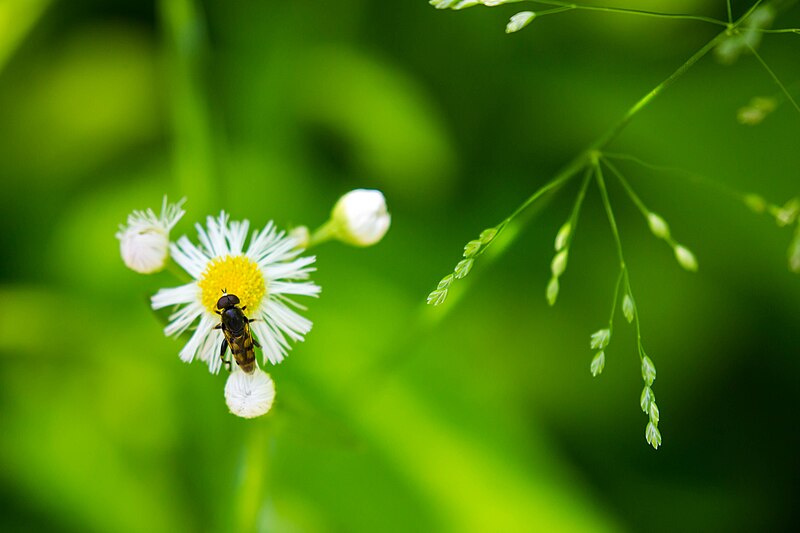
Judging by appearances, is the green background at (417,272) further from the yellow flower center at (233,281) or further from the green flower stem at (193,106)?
the yellow flower center at (233,281)

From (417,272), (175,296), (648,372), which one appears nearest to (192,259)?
(175,296)

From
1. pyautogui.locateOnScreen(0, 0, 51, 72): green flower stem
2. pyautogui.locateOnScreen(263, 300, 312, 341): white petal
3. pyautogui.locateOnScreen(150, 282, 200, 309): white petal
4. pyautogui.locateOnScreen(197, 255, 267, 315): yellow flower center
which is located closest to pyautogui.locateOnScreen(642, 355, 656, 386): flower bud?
pyautogui.locateOnScreen(263, 300, 312, 341): white petal

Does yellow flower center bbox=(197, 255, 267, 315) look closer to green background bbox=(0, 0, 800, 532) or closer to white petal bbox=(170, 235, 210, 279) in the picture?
white petal bbox=(170, 235, 210, 279)

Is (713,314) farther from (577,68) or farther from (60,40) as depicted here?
(60,40)

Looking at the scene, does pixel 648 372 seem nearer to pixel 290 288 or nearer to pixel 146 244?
pixel 290 288

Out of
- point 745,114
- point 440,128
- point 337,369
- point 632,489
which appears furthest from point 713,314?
point 745,114

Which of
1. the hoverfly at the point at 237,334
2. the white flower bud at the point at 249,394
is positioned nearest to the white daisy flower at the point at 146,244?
the hoverfly at the point at 237,334
